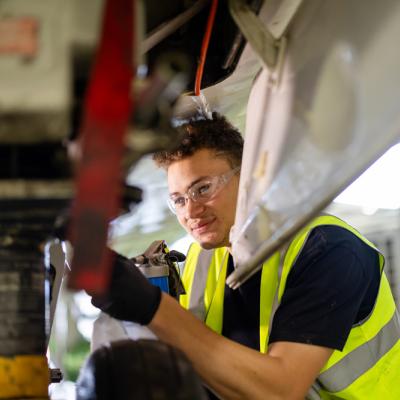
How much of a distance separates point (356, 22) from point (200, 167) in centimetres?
100

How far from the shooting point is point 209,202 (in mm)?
1902

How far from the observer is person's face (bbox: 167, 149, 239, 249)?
190 centimetres

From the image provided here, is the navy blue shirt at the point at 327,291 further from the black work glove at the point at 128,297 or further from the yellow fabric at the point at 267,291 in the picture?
the black work glove at the point at 128,297

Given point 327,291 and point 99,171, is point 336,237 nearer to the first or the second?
point 327,291

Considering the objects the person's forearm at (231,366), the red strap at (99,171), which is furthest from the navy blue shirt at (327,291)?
the red strap at (99,171)

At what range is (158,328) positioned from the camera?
1.38 metres

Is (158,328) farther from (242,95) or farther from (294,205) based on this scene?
(242,95)

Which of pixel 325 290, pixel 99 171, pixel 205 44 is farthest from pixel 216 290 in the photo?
pixel 99 171

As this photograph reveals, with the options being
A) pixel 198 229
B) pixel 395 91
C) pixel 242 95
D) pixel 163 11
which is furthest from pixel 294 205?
pixel 198 229

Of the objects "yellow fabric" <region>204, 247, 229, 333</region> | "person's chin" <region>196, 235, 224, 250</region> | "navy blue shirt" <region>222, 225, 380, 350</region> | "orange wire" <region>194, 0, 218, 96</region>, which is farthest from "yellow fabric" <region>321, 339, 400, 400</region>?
"orange wire" <region>194, 0, 218, 96</region>

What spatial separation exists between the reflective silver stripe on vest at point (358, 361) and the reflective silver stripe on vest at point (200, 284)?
0.41 metres

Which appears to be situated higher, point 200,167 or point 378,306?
point 200,167

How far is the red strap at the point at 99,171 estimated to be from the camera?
79 cm

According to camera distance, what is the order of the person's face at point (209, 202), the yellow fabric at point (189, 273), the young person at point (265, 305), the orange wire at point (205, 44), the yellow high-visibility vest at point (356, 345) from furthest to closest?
the yellow fabric at point (189, 273)
the person's face at point (209, 202)
the yellow high-visibility vest at point (356, 345)
the young person at point (265, 305)
the orange wire at point (205, 44)
